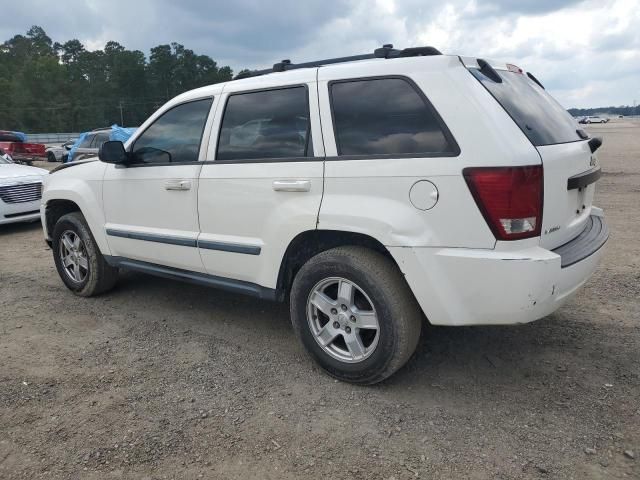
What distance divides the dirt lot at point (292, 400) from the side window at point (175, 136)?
4.62ft

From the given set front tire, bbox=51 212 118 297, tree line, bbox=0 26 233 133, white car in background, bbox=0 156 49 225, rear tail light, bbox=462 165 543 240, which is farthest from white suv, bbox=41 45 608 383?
tree line, bbox=0 26 233 133

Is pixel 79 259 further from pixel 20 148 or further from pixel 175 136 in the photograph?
pixel 20 148

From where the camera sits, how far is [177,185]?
3.96 m

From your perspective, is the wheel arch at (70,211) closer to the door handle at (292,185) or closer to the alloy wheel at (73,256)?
the alloy wheel at (73,256)

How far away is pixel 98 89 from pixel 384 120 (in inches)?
3491

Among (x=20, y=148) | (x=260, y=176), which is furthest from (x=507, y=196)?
(x=20, y=148)

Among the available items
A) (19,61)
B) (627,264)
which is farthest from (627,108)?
(627,264)

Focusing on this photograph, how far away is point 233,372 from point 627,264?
4276mm

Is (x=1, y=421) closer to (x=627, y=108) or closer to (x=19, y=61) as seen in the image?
(x=19, y=61)

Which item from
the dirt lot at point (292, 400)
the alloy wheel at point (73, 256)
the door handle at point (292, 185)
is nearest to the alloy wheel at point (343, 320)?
the dirt lot at point (292, 400)

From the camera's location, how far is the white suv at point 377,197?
2.75 meters

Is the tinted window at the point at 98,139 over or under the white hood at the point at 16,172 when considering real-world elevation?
over

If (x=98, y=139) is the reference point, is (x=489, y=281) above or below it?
below

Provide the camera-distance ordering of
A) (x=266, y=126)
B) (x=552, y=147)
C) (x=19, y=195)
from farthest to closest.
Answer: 1. (x=19, y=195)
2. (x=266, y=126)
3. (x=552, y=147)
